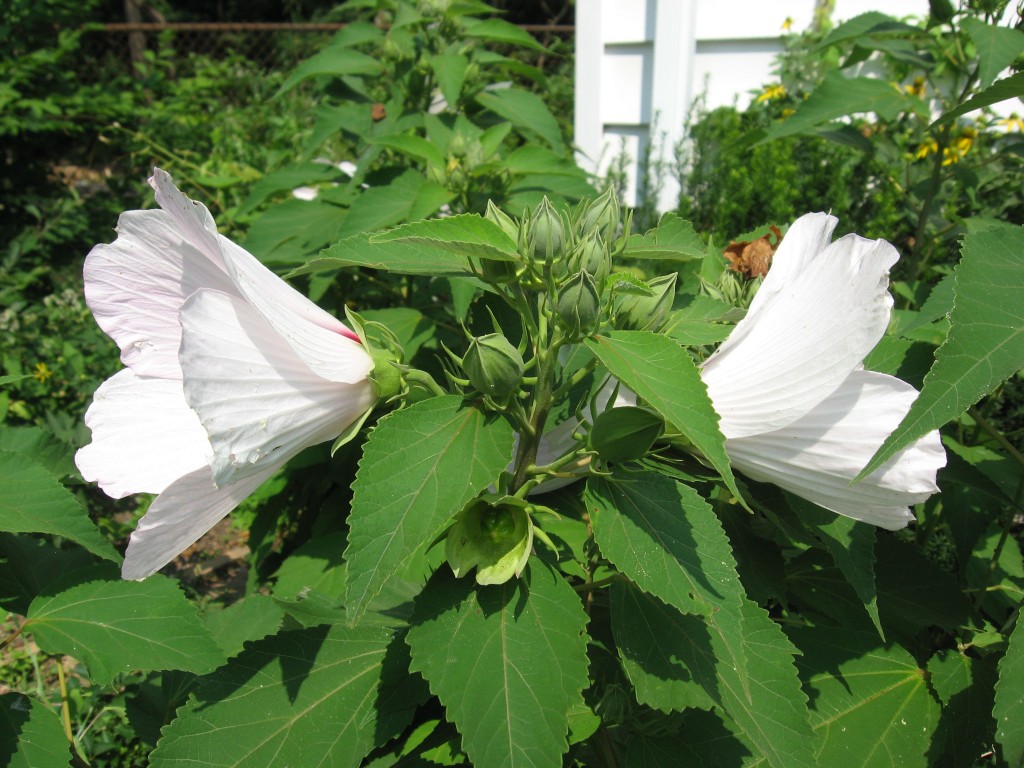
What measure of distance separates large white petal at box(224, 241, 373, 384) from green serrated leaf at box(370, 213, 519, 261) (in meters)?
0.12

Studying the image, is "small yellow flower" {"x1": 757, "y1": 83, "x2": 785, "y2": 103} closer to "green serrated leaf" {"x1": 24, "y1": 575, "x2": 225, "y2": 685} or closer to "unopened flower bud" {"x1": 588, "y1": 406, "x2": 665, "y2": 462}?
"unopened flower bud" {"x1": 588, "y1": 406, "x2": 665, "y2": 462}

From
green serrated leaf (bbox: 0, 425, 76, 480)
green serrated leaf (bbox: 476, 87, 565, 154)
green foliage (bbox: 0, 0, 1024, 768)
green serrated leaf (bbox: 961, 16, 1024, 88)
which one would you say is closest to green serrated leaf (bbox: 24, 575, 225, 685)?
green foliage (bbox: 0, 0, 1024, 768)

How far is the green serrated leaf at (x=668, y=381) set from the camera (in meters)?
0.72

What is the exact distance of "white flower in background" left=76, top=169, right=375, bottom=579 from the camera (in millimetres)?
762

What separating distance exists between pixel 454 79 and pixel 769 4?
2820mm

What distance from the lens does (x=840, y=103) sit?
6.82 feet

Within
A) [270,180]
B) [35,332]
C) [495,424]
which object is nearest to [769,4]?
[270,180]

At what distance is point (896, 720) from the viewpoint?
1.19 m

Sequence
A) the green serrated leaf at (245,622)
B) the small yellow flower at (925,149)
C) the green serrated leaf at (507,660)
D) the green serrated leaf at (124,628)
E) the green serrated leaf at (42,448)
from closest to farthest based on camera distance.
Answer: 1. the green serrated leaf at (507,660)
2. the green serrated leaf at (124,628)
3. the green serrated leaf at (42,448)
4. the green serrated leaf at (245,622)
5. the small yellow flower at (925,149)

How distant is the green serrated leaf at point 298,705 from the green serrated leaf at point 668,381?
20.3 inches

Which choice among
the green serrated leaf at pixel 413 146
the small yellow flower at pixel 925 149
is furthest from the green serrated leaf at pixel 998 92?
the small yellow flower at pixel 925 149

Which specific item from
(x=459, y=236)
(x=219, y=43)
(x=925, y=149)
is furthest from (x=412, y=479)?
(x=219, y=43)

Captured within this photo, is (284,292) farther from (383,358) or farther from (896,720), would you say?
(896,720)

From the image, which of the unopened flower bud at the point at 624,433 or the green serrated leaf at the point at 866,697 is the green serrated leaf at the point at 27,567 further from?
the green serrated leaf at the point at 866,697
